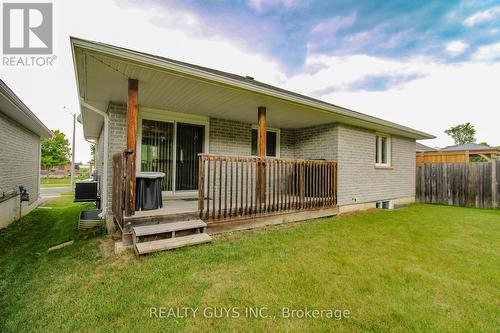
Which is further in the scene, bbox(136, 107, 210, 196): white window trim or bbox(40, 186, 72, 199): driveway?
bbox(40, 186, 72, 199): driveway

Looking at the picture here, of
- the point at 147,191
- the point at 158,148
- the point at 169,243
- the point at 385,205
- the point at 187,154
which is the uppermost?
the point at 158,148

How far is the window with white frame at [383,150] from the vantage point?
8.20 m

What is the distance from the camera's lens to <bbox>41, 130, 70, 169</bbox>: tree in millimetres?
24508

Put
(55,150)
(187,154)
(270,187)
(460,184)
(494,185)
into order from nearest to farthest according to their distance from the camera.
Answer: (270,187), (187,154), (494,185), (460,184), (55,150)

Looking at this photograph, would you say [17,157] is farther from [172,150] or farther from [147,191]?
[147,191]

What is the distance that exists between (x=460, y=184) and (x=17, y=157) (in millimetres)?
14805

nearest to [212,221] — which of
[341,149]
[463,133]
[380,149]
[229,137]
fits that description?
[229,137]

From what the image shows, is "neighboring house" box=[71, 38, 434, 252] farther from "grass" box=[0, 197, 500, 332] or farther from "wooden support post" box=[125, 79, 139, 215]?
"grass" box=[0, 197, 500, 332]

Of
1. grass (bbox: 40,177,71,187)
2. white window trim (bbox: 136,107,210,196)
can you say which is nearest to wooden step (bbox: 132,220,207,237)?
white window trim (bbox: 136,107,210,196)

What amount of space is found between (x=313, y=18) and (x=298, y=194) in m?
7.00

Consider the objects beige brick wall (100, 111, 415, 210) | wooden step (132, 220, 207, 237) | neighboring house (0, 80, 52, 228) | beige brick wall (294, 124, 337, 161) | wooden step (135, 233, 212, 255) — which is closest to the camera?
wooden step (135, 233, 212, 255)

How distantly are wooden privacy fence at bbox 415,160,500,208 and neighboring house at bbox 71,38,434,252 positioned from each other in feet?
5.01

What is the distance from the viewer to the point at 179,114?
5848mm

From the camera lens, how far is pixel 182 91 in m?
4.35
